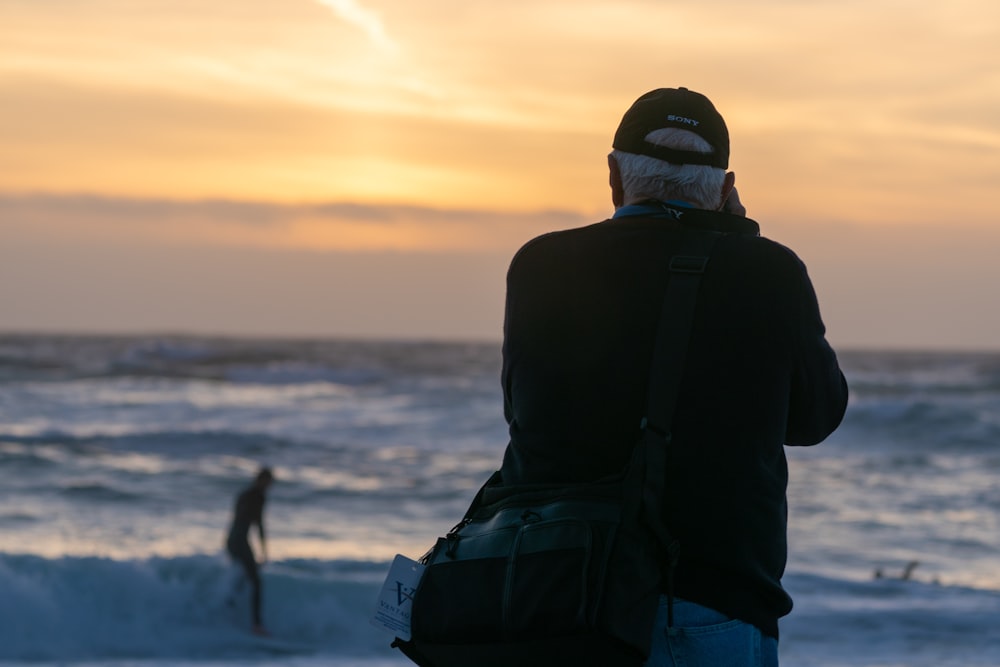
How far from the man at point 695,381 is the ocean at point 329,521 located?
2.40 m

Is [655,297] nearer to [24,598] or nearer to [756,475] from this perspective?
[756,475]

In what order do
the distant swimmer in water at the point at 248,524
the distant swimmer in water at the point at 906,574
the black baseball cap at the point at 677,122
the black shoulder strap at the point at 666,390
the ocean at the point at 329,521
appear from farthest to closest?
the distant swimmer in water at the point at 906,574
the distant swimmer in water at the point at 248,524
the ocean at the point at 329,521
the black baseball cap at the point at 677,122
the black shoulder strap at the point at 666,390

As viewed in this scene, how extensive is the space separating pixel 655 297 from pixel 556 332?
0.17m

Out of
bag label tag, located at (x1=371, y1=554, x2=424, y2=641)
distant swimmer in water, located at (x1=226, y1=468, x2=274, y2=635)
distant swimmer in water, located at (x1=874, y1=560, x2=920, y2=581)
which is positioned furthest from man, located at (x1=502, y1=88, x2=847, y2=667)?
distant swimmer in water, located at (x1=874, y1=560, x2=920, y2=581)

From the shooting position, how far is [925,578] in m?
12.7

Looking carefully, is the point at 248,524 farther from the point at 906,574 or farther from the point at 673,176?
the point at 673,176

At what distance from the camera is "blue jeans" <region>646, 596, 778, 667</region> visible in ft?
6.08

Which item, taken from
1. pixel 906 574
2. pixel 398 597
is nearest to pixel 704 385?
pixel 398 597

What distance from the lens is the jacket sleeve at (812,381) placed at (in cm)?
186

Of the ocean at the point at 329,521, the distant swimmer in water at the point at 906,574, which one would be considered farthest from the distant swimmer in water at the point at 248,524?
the distant swimmer in water at the point at 906,574

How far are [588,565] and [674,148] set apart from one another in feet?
2.22

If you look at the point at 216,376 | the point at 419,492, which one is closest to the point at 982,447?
the point at 419,492

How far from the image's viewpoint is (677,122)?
1.96 meters

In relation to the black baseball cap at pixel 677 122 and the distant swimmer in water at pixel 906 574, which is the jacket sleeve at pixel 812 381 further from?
the distant swimmer in water at pixel 906 574
